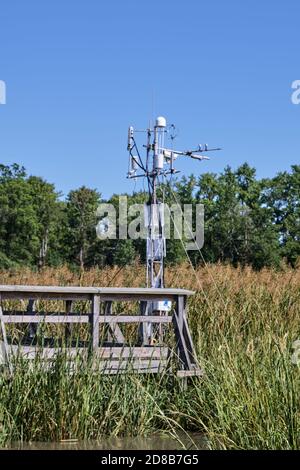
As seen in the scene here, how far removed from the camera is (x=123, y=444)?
762cm

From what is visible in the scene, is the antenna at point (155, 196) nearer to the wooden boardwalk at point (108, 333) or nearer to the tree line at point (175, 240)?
the wooden boardwalk at point (108, 333)

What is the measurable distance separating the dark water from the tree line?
3286cm

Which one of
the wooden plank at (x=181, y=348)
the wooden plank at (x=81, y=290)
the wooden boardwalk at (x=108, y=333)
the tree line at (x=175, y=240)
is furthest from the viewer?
the tree line at (x=175, y=240)

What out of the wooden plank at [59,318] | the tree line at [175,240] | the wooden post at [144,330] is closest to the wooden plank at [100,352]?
the wooden plank at [59,318]

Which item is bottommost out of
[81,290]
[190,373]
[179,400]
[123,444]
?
[123,444]

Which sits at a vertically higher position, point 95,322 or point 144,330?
point 95,322

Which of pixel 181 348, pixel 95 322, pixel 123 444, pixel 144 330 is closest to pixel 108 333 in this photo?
pixel 144 330

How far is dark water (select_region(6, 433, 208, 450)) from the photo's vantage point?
7352mm

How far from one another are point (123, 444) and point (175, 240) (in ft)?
123

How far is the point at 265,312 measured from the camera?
11.6 m

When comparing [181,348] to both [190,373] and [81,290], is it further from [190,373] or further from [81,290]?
[81,290]

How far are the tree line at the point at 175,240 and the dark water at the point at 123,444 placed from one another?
32.9 m

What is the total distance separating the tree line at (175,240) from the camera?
4466 cm
